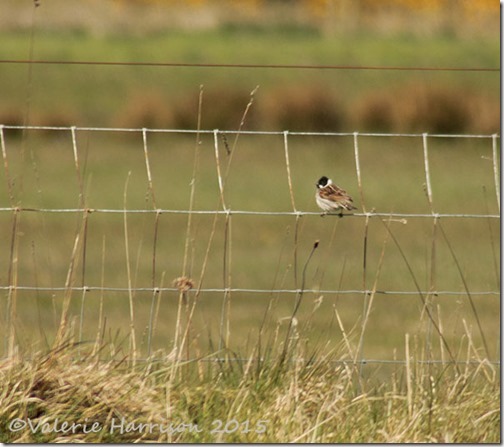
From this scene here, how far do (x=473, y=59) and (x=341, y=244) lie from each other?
13648 millimetres

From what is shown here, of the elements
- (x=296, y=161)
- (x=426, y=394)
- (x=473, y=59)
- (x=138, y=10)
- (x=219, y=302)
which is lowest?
(x=426, y=394)

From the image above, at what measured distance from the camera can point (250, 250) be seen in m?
13.9

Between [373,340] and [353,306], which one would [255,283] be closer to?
[353,306]

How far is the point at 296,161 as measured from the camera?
1948cm

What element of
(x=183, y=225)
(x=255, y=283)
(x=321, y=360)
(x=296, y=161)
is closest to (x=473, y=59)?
(x=296, y=161)

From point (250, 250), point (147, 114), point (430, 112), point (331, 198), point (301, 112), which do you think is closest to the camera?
point (331, 198)

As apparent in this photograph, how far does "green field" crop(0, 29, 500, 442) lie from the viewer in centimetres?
484

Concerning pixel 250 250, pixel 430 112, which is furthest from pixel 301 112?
pixel 250 250

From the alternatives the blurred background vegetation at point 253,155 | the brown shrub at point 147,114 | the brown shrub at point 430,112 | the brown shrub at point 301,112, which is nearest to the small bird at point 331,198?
the blurred background vegetation at point 253,155

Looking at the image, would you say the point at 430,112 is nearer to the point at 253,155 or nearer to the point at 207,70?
the point at 253,155

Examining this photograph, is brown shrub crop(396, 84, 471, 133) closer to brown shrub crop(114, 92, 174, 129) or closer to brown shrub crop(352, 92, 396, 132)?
brown shrub crop(352, 92, 396, 132)

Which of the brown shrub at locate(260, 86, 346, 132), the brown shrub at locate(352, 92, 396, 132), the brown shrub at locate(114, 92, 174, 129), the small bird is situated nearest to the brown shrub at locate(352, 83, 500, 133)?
the brown shrub at locate(352, 92, 396, 132)

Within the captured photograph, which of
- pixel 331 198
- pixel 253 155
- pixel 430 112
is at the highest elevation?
pixel 430 112

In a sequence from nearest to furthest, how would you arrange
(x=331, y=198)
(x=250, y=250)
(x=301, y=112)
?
(x=331, y=198)
(x=250, y=250)
(x=301, y=112)
